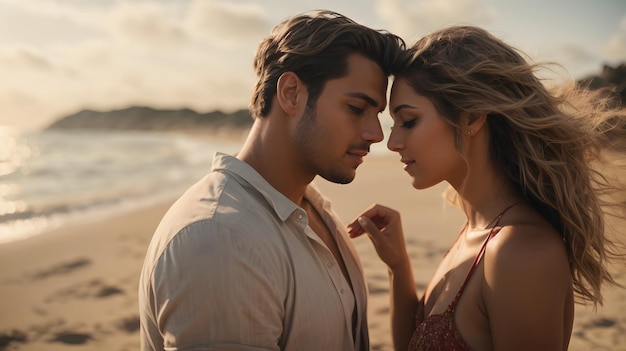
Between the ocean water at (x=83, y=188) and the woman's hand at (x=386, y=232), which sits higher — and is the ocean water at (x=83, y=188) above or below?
below

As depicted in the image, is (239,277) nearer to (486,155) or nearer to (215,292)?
(215,292)

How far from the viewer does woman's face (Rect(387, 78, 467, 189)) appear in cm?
299

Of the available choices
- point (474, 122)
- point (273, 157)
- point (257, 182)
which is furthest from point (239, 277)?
point (474, 122)

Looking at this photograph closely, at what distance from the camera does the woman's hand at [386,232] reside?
3.45 metres

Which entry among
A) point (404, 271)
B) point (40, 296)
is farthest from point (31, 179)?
point (404, 271)

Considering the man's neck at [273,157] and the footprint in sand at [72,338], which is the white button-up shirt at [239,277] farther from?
the footprint in sand at [72,338]

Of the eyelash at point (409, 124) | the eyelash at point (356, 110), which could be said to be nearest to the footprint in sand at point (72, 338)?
the eyelash at point (356, 110)

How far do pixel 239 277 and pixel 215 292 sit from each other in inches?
4.3

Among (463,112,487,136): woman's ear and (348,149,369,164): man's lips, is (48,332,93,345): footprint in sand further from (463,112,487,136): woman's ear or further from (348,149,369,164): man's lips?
(463,112,487,136): woman's ear

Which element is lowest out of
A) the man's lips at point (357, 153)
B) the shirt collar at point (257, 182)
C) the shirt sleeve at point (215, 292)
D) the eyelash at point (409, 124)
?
the shirt sleeve at point (215, 292)

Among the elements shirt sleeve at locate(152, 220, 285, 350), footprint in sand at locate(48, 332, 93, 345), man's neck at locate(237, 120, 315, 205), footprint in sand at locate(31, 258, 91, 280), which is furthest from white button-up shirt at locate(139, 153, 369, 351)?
footprint in sand at locate(31, 258, 91, 280)

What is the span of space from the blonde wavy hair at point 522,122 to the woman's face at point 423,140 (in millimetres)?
46

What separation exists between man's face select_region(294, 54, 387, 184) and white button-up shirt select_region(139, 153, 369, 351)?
0.45 m

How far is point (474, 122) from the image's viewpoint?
9.73ft
